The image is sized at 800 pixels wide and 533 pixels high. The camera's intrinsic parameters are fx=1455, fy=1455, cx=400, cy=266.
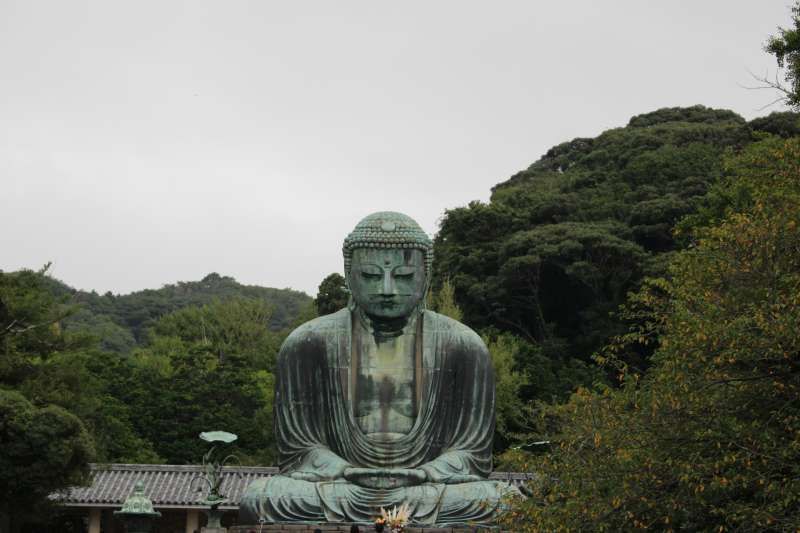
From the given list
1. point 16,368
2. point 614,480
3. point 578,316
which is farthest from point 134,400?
point 614,480

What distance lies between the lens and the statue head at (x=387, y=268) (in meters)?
14.8

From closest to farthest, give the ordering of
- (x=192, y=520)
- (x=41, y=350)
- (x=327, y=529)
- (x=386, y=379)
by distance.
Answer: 1. (x=327, y=529)
2. (x=386, y=379)
3. (x=41, y=350)
4. (x=192, y=520)

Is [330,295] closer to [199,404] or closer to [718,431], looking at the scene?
[199,404]

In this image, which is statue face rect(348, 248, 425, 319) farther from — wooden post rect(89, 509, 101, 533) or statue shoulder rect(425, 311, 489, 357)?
wooden post rect(89, 509, 101, 533)

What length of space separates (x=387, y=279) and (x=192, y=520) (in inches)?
677

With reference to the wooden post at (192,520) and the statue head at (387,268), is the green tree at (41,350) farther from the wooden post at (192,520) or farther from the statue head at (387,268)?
the statue head at (387,268)

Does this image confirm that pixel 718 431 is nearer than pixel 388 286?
Yes

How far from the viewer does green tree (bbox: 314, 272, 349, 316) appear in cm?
4147

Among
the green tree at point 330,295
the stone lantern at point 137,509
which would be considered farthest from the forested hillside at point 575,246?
the stone lantern at point 137,509

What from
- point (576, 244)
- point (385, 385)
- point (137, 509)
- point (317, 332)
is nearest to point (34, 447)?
point (137, 509)

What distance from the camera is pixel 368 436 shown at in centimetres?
1471

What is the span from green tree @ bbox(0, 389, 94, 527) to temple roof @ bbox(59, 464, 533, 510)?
4.76 meters

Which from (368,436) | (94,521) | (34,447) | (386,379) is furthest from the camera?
(94,521)

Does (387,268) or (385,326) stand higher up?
(387,268)
